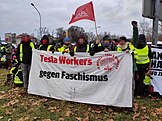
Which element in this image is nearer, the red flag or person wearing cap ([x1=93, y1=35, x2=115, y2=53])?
person wearing cap ([x1=93, y1=35, x2=115, y2=53])

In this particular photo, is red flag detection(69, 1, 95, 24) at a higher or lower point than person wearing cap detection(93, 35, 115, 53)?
higher

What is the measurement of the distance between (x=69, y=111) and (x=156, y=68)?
3097mm

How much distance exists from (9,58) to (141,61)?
10907 millimetres

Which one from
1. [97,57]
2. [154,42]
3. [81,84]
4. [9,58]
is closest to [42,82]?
[81,84]

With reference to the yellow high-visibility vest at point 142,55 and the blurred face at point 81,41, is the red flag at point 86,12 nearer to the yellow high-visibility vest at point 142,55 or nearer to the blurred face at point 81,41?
the blurred face at point 81,41

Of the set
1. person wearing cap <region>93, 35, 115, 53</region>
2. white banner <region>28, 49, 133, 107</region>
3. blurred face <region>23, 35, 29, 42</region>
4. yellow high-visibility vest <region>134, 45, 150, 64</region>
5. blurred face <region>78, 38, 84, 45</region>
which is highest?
blurred face <region>23, 35, 29, 42</region>

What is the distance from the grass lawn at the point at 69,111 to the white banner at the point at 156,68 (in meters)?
0.55

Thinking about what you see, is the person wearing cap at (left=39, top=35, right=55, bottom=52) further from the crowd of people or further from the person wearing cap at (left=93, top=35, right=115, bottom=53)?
the person wearing cap at (left=93, top=35, right=115, bottom=53)

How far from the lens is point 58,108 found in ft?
21.4

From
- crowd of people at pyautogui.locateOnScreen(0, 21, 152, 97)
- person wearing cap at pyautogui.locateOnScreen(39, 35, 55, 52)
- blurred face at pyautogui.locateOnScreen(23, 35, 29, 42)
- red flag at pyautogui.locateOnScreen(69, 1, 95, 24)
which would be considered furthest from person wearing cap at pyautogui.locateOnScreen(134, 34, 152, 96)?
blurred face at pyautogui.locateOnScreen(23, 35, 29, 42)

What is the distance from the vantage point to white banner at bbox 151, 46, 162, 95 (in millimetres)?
7711

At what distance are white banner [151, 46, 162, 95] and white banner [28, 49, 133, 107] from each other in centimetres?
179

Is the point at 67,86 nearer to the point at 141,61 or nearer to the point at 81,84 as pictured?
the point at 81,84

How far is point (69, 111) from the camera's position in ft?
20.5
